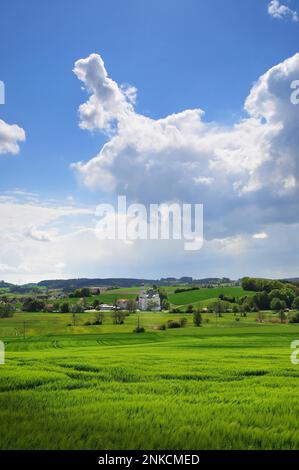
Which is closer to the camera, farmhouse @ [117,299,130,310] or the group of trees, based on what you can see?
farmhouse @ [117,299,130,310]

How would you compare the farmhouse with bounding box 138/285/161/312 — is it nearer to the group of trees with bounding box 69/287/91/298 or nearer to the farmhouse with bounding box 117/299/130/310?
the farmhouse with bounding box 117/299/130/310

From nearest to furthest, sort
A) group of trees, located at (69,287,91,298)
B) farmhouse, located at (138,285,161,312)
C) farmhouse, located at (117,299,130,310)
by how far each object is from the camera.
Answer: farmhouse, located at (117,299,130,310)
farmhouse, located at (138,285,161,312)
group of trees, located at (69,287,91,298)

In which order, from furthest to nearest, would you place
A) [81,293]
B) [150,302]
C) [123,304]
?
[81,293] < [150,302] < [123,304]

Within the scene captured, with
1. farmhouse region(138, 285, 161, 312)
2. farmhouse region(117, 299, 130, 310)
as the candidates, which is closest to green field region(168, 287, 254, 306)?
farmhouse region(138, 285, 161, 312)

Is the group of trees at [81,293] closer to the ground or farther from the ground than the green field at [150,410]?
closer to the ground

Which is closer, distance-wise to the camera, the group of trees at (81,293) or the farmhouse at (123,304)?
the farmhouse at (123,304)

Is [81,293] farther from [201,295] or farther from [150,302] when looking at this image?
[201,295]

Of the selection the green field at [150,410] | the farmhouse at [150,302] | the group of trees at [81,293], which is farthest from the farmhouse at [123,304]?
the green field at [150,410]

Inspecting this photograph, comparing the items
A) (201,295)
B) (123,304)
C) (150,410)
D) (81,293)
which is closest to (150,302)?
(123,304)

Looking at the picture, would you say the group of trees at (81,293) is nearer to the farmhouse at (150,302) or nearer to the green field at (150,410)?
the farmhouse at (150,302)

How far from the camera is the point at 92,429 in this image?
8523 mm
